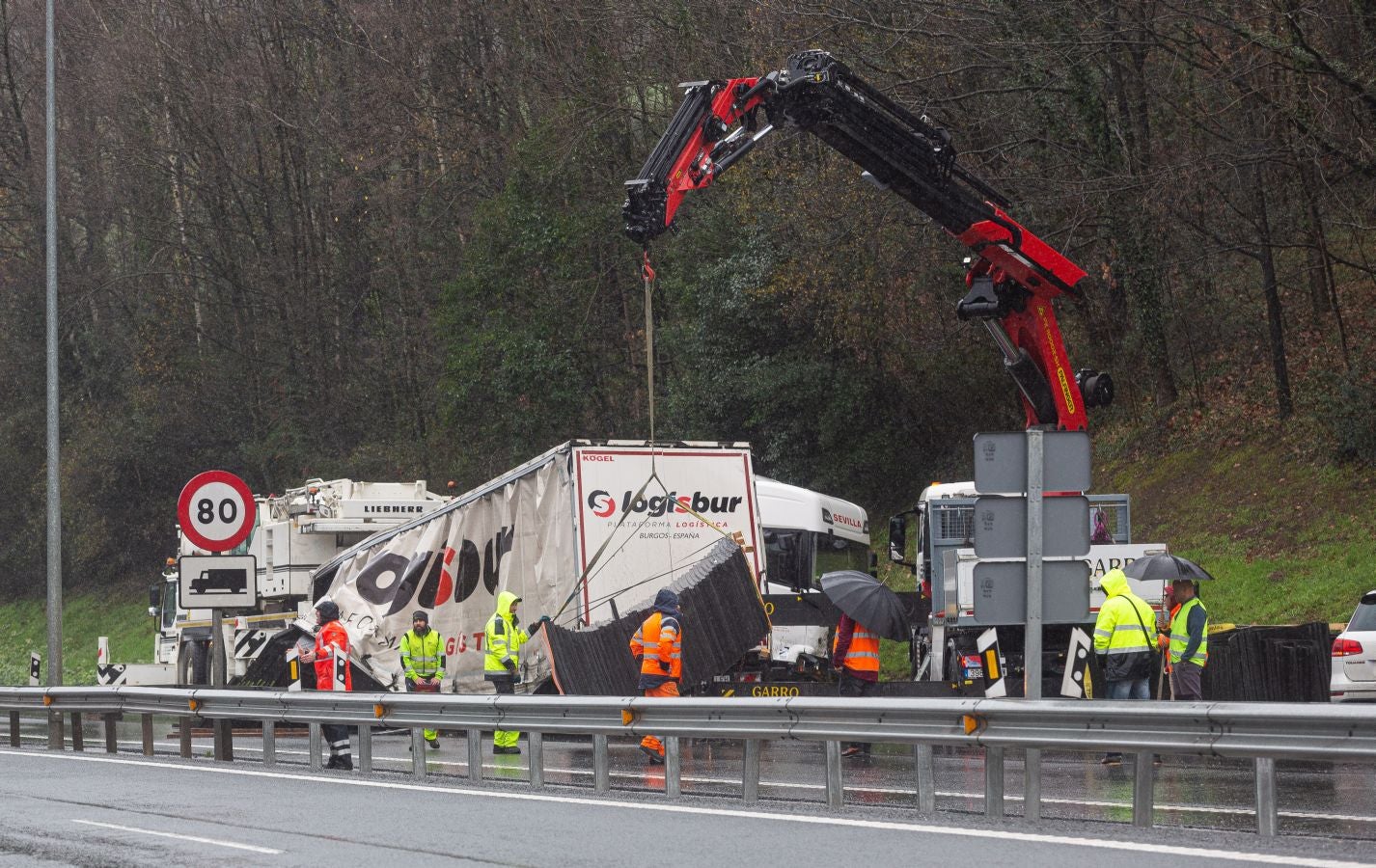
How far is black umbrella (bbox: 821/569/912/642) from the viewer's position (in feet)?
52.5

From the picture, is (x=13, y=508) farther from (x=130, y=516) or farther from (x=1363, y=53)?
(x=1363, y=53)

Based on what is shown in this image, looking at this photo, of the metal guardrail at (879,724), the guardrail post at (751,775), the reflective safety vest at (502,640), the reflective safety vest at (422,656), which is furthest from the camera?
the reflective safety vest at (422,656)

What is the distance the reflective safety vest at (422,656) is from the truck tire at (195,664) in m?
9.25

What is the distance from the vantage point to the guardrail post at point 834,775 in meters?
10.9

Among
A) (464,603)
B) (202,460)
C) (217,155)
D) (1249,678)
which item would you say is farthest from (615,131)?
(1249,678)

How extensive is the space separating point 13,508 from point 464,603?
39.9 m

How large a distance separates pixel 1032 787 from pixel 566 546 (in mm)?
9993

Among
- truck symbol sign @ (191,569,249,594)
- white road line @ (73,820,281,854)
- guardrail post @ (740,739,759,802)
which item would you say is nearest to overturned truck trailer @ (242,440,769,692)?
truck symbol sign @ (191,569,249,594)

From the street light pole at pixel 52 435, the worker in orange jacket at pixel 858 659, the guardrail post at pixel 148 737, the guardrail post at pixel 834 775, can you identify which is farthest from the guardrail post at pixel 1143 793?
the street light pole at pixel 52 435

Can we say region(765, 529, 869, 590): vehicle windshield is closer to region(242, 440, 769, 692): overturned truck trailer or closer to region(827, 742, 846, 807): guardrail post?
region(242, 440, 769, 692): overturned truck trailer

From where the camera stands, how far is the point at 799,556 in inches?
952

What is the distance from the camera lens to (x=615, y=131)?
1619 inches

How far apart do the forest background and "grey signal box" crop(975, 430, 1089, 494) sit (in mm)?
12471

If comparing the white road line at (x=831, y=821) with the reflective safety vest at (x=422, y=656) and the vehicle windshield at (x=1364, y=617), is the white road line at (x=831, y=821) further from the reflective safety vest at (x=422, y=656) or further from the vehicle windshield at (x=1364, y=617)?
the vehicle windshield at (x=1364, y=617)
